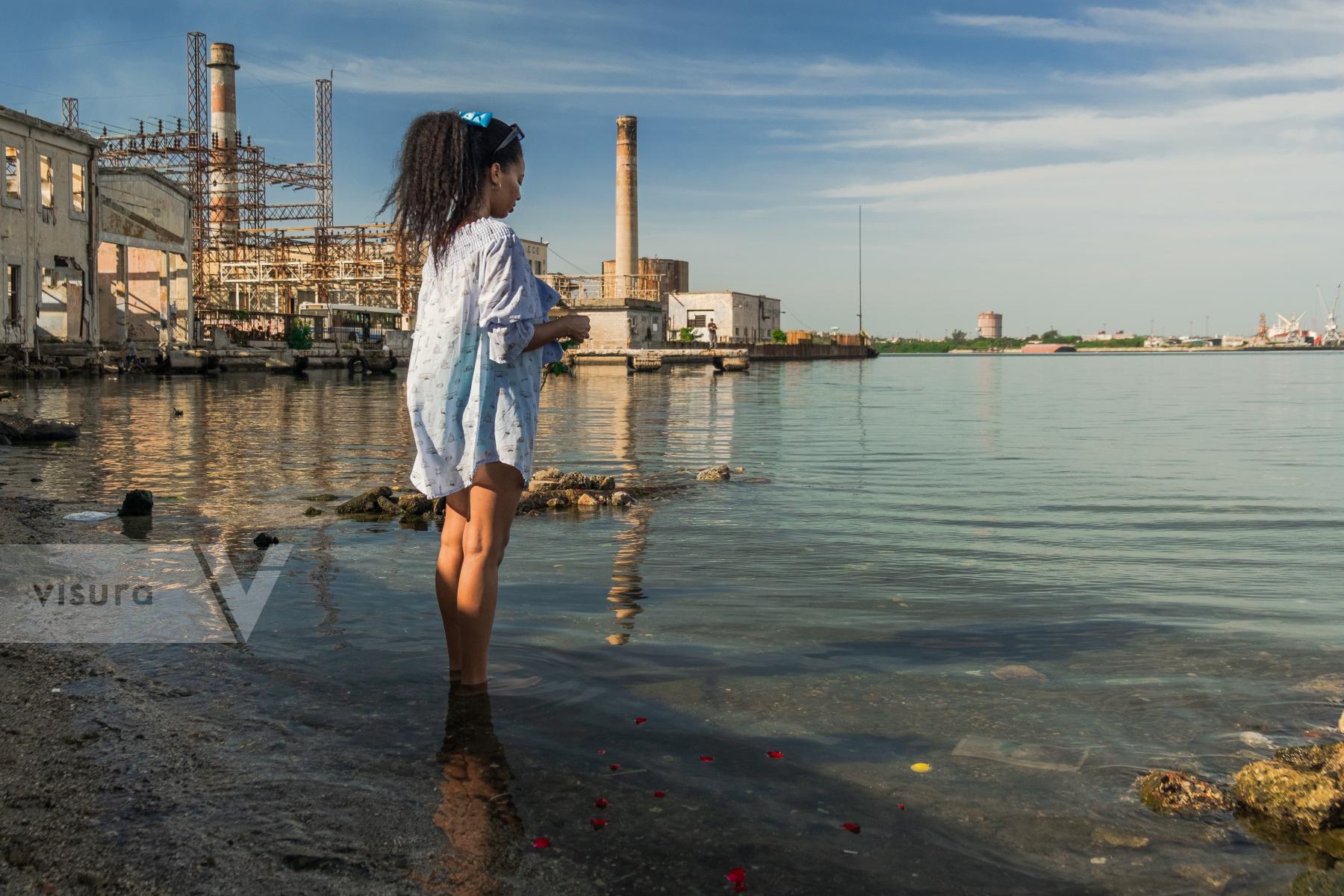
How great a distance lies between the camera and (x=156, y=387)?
3120 centimetres

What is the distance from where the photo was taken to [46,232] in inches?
1373

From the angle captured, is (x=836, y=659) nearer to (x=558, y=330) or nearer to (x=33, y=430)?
(x=558, y=330)

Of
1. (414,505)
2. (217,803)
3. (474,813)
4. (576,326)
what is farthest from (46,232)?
(474,813)

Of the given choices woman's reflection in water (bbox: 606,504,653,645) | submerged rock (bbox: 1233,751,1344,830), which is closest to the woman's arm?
woman's reflection in water (bbox: 606,504,653,645)

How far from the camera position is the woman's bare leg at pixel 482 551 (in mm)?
3637

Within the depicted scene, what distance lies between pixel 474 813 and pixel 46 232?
1500 inches

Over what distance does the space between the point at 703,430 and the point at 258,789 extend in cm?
1715

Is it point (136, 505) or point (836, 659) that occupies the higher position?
point (136, 505)

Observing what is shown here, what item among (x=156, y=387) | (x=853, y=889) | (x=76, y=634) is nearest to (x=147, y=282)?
(x=156, y=387)

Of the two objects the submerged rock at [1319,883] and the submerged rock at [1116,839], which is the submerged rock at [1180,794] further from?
the submerged rock at [1319,883]

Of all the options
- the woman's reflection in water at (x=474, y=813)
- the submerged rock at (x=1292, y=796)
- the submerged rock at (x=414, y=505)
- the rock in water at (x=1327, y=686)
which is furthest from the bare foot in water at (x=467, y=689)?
the submerged rock at (x=414, y=505)

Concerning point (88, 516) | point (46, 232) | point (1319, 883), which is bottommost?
point (1319, 883)

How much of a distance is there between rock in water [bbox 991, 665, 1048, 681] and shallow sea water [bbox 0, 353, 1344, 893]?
0.07 m

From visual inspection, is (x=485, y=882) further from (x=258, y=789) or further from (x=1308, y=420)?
(x=1308, y=420)
